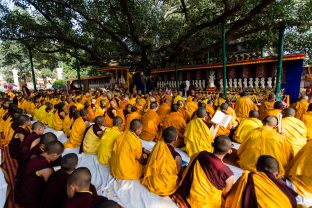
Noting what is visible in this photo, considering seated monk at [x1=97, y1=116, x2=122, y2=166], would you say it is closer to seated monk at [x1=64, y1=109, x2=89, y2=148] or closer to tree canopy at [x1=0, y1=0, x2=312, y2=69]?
seated monk at [x1=64, y1=109, x2=89, y2=148]

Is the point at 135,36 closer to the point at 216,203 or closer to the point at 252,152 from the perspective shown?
the point at 252,152

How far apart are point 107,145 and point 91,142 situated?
32.9 inches

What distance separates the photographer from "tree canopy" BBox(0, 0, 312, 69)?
43.0 feet

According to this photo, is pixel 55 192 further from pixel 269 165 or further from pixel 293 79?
pixel 293 79

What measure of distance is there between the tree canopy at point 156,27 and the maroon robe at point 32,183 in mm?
11233

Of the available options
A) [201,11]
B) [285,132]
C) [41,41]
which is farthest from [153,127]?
[41,41]

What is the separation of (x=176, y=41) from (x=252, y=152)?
42.5 ft

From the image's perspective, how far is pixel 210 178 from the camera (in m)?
3.15

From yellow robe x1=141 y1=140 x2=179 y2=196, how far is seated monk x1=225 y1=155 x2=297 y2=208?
3.45ft

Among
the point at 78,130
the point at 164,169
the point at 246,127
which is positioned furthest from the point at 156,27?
the point at 164,169

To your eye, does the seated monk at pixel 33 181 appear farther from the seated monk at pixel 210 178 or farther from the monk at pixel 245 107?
the monk at pixel 245 107

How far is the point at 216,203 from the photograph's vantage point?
3285mm

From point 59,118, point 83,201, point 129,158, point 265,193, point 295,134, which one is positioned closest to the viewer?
point 83,201

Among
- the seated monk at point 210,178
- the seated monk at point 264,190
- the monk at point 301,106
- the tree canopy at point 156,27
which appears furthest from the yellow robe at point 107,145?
the tree canopy at point 156,27
